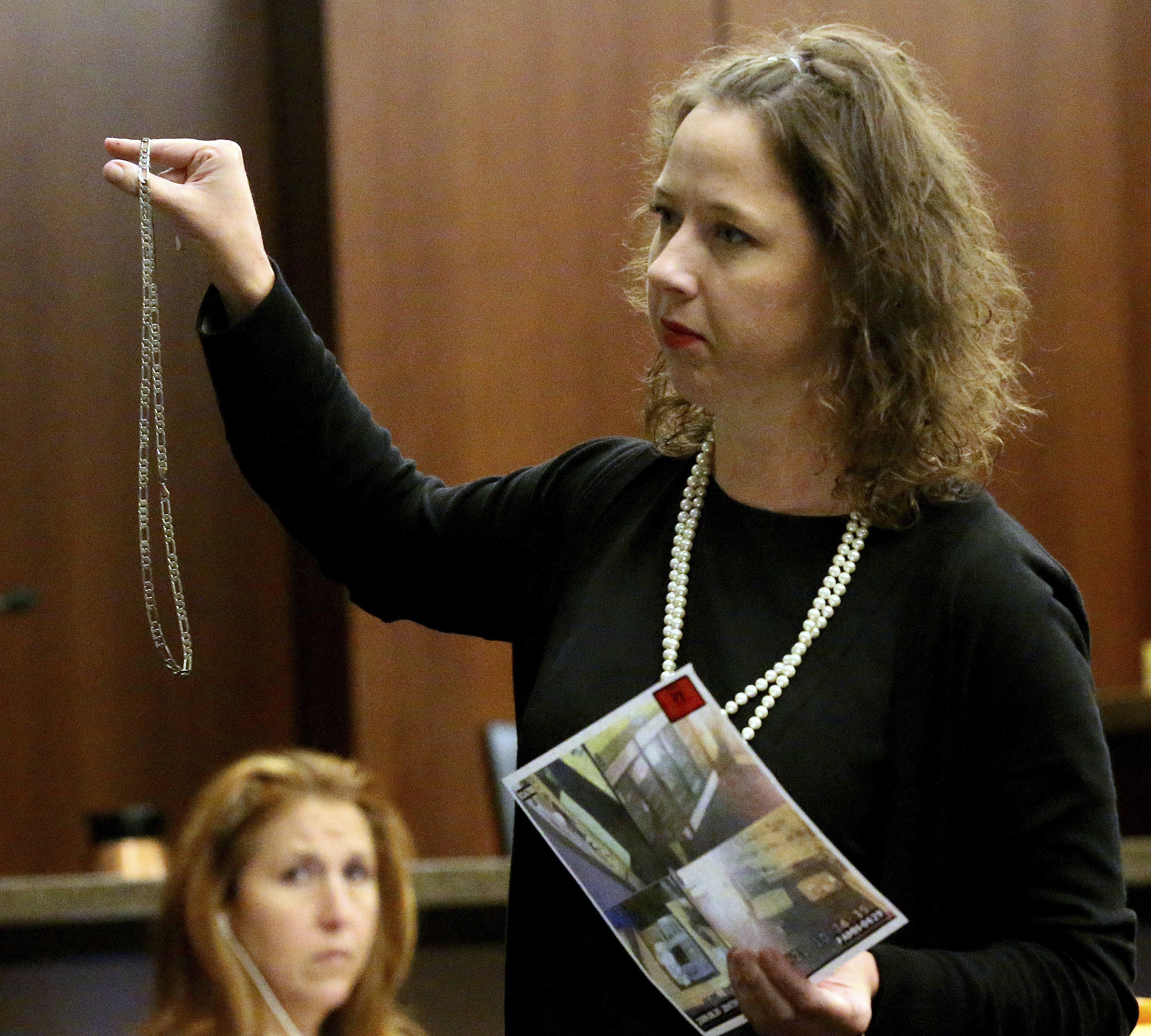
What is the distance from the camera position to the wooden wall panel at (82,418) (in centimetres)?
369

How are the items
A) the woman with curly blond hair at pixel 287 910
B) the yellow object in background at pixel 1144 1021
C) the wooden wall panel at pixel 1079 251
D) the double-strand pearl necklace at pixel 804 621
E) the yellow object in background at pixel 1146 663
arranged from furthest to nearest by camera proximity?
the wooden wall panel at pixel 1079 251 < the yellow object in background at pixel 1146 663 < the woman with curly blond hair at pixel 287 910 < the yellow object in background at pixel 1144 1021 < the double-strand pearl necklace at pixel 804 621

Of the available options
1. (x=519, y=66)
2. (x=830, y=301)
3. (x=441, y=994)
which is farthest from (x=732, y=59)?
A: (x=519, y=66)

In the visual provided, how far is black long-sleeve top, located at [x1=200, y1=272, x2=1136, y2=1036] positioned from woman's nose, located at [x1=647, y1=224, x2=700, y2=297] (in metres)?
0.17

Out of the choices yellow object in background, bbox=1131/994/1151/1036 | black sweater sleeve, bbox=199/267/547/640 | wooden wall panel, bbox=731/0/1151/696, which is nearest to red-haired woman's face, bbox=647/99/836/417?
black sweater sleeve, bbox=199/267/547/640

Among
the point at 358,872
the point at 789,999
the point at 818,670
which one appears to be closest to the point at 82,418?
the point at 358,872

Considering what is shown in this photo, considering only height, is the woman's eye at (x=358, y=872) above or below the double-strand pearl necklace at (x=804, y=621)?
below

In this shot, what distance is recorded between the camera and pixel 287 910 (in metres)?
1.52

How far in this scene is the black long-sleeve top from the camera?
107 centimetres

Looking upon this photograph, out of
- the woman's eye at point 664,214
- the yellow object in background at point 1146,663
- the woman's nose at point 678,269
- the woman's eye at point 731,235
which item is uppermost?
the woman's eye at point 664,214

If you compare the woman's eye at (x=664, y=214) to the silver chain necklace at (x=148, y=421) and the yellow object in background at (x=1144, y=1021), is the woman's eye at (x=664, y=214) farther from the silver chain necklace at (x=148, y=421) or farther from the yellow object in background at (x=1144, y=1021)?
the yellow object in background at (x=1144, y=1021)

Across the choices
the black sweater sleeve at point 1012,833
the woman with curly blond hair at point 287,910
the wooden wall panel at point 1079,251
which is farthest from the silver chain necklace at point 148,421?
the wooden wall panel at point 1079,251

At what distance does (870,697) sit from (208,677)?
2.96 metres

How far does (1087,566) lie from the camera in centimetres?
417

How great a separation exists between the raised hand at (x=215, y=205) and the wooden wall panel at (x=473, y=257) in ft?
7.71
